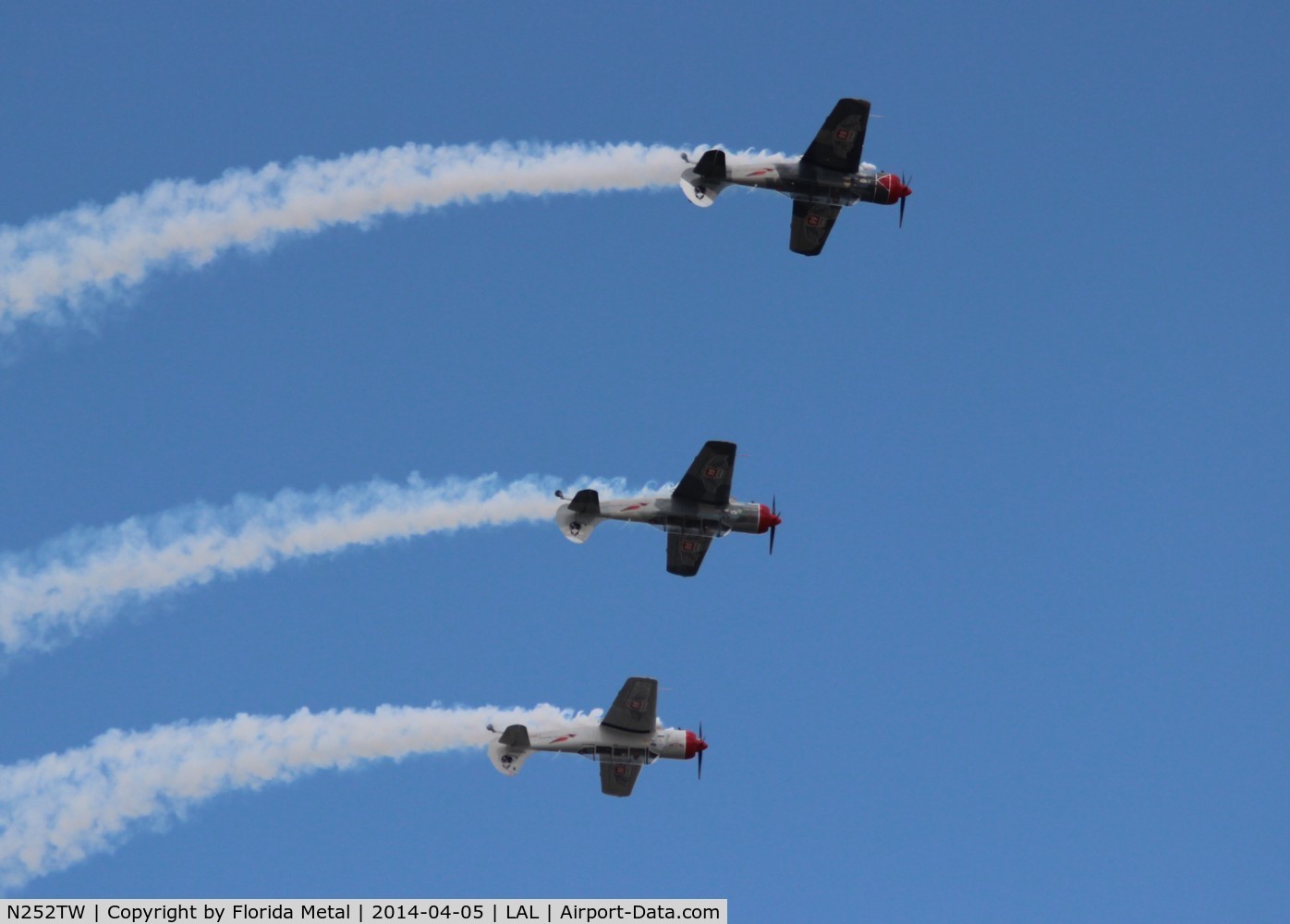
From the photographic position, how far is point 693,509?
6731 cm

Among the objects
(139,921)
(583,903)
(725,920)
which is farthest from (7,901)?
(725,920)

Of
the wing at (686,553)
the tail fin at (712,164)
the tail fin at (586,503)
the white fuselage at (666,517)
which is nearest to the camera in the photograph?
the tail fin at (712,164)

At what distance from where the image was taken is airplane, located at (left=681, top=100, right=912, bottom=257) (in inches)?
2616

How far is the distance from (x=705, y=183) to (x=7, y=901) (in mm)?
27900

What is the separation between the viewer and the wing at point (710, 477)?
66.4 m

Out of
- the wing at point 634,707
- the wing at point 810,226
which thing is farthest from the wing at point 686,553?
the wing at point 810,226

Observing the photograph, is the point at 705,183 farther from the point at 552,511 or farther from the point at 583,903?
the point at 583,903

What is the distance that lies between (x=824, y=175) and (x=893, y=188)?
2.20 metres

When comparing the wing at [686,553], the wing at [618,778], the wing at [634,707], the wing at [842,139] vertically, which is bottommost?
the wing at [618,778]

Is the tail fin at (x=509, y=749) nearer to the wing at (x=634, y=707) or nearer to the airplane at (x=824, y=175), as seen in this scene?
the wing at (x=634, y=707)

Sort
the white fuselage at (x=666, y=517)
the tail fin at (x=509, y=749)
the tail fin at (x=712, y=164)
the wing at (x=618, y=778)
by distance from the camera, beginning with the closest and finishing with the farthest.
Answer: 1. the tail fin at (x=509, y=749)
2. the tail fin at (x=712, y=164)
3. the white fuselage at (x=666, y=517)
4. the wing at (x=618, y=778)

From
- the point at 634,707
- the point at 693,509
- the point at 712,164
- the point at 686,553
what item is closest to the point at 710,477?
the point at 693,509

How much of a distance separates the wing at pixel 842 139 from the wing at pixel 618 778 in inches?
736

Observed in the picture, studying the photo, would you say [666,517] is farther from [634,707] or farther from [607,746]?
[607,746]
